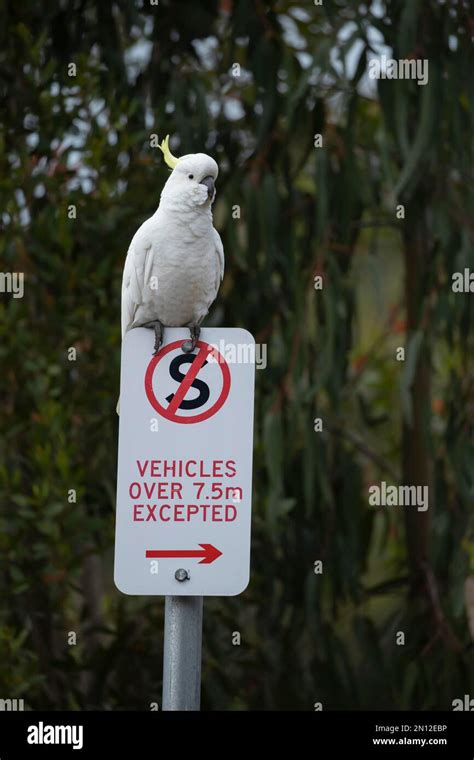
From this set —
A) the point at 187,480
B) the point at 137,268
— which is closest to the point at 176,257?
the point at 137,268

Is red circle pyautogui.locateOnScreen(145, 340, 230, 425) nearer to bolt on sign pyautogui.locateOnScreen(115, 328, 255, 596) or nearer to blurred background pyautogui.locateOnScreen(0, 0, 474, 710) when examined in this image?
bolt on sign pyautogui.locateOnScreen(115, 328, 255, 596)

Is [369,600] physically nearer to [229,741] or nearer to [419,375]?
[419,375]

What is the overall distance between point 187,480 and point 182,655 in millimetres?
262

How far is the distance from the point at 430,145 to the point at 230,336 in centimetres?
185

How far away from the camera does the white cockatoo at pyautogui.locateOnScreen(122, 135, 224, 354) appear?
7.28 ft

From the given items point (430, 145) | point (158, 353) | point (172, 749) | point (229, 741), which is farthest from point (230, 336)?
point (430, 145)

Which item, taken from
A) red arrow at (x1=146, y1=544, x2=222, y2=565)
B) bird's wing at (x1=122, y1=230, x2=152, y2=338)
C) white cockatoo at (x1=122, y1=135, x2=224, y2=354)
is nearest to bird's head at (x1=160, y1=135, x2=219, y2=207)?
A: white cockatoo at (x1=122, y1=135, x2=224, y2=354)

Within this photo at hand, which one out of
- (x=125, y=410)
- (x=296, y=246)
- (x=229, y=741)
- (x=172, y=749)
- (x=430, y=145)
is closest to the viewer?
(x=125, y=410)

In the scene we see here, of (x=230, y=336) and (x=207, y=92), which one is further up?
(x=207, y=92)

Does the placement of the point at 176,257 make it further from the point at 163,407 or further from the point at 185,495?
the point at 185,495

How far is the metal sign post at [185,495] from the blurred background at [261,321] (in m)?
1.60

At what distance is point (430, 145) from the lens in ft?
11.2

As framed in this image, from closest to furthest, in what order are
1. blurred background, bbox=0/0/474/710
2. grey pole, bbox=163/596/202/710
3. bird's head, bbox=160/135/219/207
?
grey pole, bbox=163/596/202/710, bird's head, bbox=160/135/219/207, blurred background, bbox=0/0/474/710

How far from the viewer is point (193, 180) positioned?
7.25 ft
